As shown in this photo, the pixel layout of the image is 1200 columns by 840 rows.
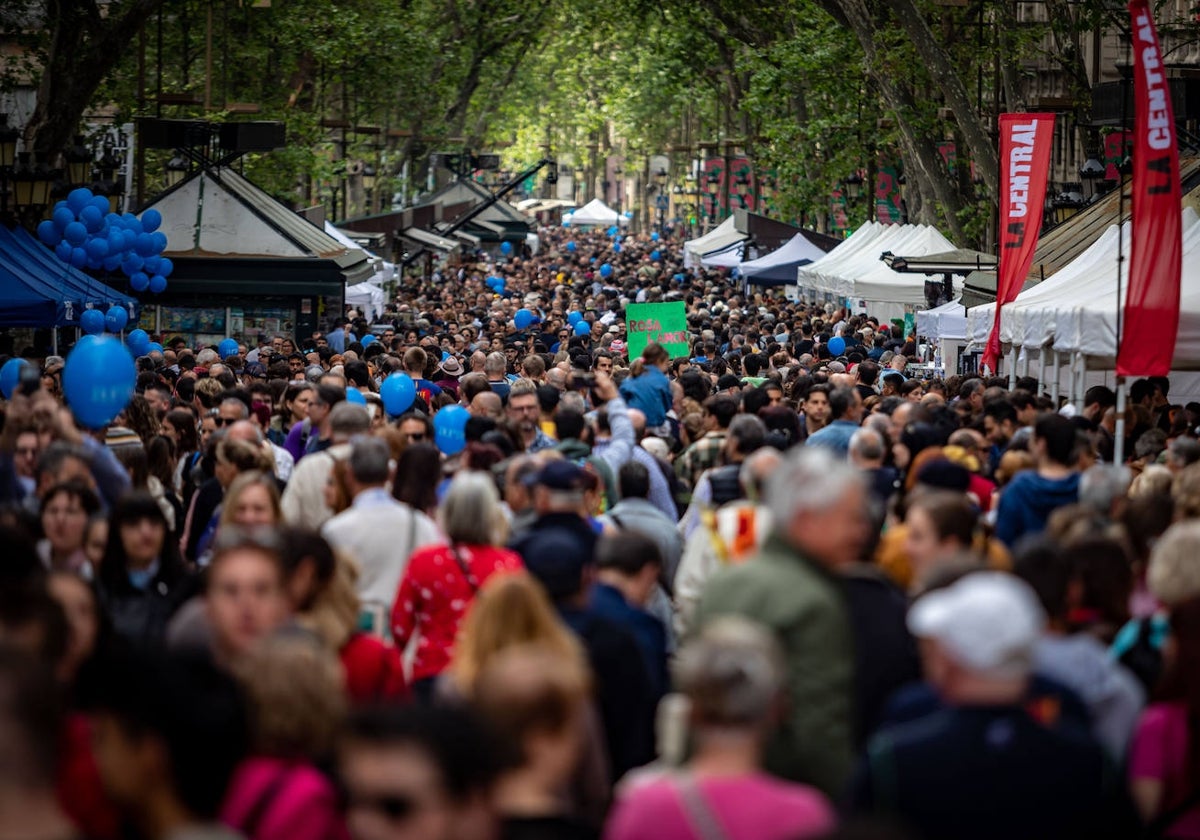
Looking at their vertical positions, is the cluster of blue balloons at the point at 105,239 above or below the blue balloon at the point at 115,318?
above

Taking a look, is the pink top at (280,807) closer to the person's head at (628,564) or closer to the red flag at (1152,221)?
the person's head at (628,564)

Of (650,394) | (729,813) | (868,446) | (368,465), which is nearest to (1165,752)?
(729,813)

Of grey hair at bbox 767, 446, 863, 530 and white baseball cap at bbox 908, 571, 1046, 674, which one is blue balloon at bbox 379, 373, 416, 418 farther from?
white baseball cap at bbox 908, 571, 1046, 674

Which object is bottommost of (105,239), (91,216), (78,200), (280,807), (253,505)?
(280,807)

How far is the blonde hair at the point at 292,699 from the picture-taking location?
457 centimetres

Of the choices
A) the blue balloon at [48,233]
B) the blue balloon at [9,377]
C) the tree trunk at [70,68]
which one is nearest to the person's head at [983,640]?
the blue balloon at [9,377]

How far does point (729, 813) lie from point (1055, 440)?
16.8ft

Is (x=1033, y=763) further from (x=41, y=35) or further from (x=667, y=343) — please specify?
(x=41, y=35)

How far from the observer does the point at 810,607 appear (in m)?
5.18


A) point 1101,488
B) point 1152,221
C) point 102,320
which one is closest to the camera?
point 1101,488

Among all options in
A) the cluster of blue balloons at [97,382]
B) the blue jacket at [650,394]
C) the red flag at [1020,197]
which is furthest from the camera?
the red flag at [1020,197]

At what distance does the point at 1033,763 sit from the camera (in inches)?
171

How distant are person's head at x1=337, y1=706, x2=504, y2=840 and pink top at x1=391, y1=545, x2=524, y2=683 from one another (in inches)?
123

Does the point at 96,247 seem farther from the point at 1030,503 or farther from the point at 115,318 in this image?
the point at 1030,503
